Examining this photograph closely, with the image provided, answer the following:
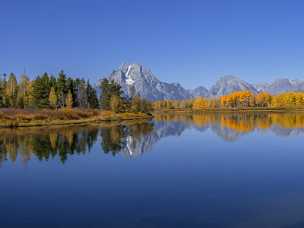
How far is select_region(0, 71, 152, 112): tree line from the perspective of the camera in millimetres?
102125

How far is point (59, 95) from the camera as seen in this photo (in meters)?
105

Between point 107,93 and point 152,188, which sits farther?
point 107,93

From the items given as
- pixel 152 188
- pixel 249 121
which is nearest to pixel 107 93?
pixel 249 121

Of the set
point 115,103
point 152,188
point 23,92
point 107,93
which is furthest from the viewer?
point 23,92

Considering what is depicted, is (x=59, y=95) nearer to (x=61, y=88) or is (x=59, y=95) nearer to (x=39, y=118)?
(x=61, y=88)

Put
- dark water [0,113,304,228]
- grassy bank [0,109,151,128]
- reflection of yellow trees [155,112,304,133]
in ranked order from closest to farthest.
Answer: dark water [0,113,304,228], reflection of yellow trees [155,112,304,133], grassy bank [0,109,151,128]

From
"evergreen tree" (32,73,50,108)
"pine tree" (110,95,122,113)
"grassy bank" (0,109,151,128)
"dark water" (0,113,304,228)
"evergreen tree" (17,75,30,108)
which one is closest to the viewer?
"dark water" (0,113,304,228)

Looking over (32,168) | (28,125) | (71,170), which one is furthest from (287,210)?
Result: (28,125)

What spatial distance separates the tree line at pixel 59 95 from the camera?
335ft

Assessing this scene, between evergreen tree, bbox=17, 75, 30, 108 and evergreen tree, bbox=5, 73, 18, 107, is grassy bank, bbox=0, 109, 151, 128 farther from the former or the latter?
evergreen tree, bbox=5, 73, 18, 107

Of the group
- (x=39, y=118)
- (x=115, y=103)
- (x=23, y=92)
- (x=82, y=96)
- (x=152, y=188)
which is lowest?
(x=152, y=188)

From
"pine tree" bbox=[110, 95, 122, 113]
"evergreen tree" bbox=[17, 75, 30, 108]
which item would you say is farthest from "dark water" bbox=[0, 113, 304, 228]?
"pine tree" bbox=[110, 95, 122, 113]

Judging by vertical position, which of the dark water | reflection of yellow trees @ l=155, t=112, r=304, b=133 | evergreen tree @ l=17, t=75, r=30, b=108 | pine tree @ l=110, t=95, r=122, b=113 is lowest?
reflection of yellow trees @ l=155, t=112, r=304, b=133

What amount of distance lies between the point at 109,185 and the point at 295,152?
61.0 ft
